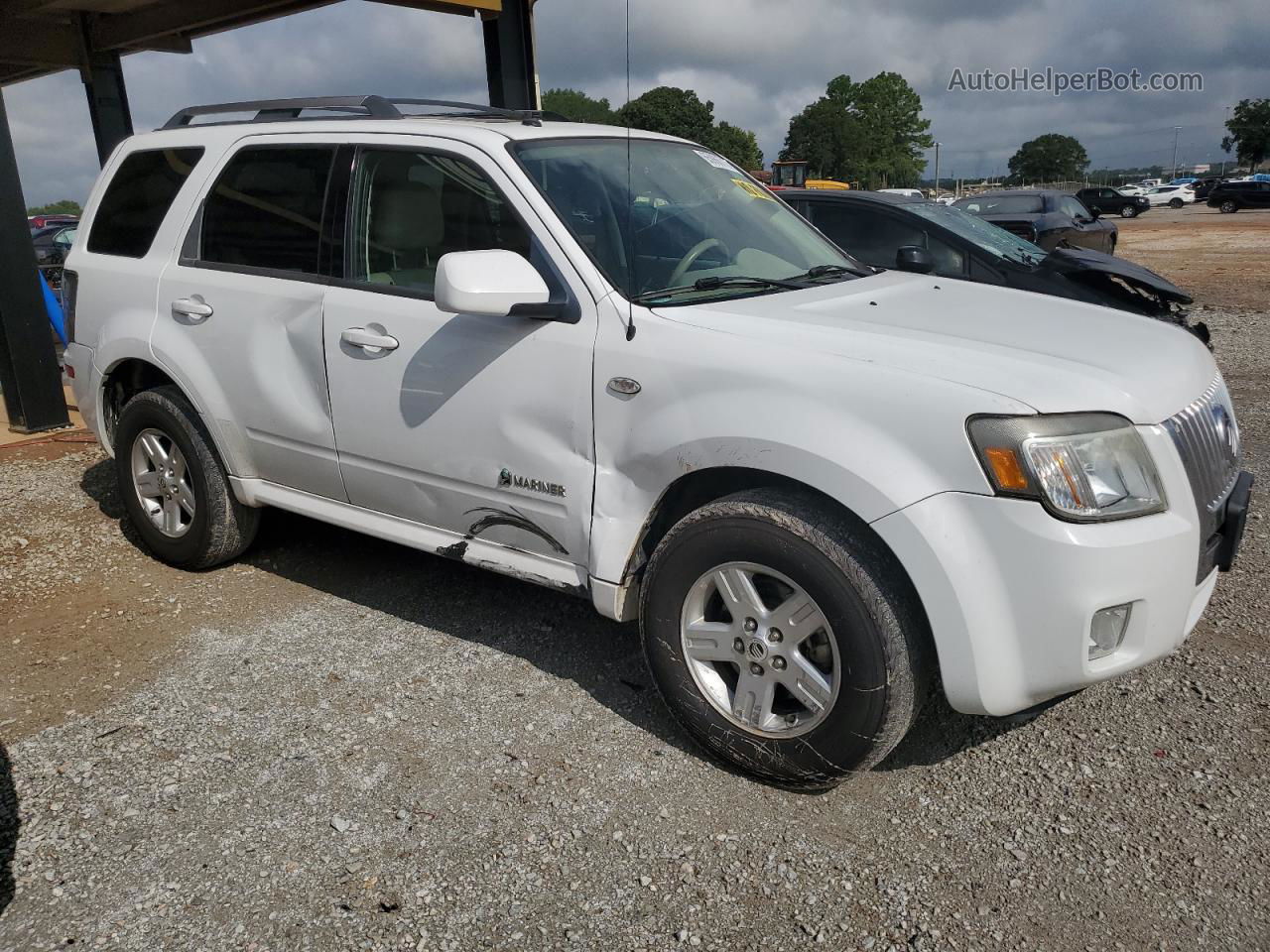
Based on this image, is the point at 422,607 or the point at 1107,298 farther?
the point at 1107,298

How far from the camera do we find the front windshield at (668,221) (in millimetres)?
3377

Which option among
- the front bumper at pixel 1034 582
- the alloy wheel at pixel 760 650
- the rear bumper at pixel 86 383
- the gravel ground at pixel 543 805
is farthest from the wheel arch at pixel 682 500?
the rear bumper at pixel 86 383

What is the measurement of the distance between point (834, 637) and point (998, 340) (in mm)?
939

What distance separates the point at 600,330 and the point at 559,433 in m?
0.35

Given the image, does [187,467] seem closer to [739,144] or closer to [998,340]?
[998,340]

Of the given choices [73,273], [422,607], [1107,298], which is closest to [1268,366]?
[1107,298]

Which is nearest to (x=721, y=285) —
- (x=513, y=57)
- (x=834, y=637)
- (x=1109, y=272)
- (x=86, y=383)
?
(x=834, y=637)

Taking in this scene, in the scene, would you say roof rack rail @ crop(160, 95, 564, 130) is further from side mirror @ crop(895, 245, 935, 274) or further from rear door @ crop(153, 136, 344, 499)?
side mirror @ crop(895, 245, 935, 274)

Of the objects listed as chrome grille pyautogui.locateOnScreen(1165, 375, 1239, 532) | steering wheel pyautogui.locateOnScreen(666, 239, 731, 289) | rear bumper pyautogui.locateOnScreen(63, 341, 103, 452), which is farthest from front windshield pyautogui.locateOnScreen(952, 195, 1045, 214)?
rear bumper pyautogui.locateOnScreen(63, 341, 103, 452)

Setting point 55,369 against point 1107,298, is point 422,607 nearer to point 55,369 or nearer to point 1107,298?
point 55,369

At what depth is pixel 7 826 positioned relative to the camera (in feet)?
9.65

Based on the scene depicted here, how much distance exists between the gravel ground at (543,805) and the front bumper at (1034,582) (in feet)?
1.63

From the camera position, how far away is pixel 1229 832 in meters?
2.79

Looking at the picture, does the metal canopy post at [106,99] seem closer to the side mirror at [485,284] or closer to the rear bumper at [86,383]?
the rear bumper at [86,383]
